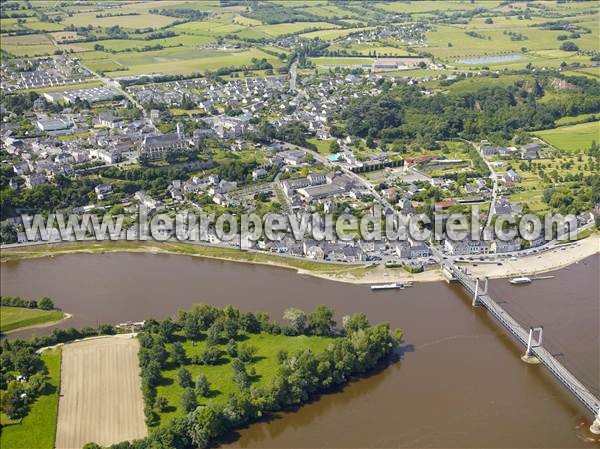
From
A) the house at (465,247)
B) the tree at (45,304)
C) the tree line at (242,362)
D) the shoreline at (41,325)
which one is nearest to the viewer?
the tree line at (242,362)

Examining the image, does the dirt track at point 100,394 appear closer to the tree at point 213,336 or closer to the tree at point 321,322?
the tree at point 213,336

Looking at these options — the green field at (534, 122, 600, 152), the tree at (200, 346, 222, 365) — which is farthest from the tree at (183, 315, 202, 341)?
the green field at (534, 122, 600, 152)

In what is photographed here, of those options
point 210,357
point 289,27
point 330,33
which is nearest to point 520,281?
point 210,357

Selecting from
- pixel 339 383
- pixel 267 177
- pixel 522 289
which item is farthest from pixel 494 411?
pixel 267 177

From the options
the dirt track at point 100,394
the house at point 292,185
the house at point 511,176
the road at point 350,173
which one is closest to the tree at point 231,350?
the dirt track at point 100,394

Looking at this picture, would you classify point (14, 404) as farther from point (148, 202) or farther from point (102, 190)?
point (102, 190)

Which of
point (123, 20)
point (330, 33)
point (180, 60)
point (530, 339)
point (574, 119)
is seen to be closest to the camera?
point (530, 339)
